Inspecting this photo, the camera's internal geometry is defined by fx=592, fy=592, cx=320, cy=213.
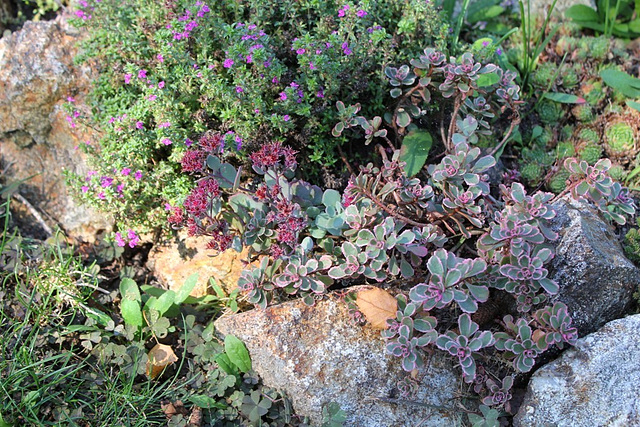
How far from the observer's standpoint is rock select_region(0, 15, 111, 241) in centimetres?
371

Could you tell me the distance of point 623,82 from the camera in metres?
3.85

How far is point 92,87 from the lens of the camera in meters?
3.68

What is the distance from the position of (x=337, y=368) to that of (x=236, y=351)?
1.62ft

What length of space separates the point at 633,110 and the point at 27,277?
12.8 ft

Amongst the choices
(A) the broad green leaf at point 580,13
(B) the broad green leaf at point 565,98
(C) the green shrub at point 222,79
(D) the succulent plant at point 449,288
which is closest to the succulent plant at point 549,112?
(B) the broad green leaf at point 565,98

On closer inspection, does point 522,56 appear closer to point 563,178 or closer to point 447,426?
point 563,178

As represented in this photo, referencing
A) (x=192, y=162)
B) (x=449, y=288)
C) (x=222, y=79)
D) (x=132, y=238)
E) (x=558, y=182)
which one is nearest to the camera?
(x=449, y=288)

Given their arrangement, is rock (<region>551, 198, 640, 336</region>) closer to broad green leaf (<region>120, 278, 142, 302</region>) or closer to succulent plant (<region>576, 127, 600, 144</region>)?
succulent plant (<region>576, 127, 600, 144</region>)

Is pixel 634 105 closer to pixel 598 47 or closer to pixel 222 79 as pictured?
pixel 598 47

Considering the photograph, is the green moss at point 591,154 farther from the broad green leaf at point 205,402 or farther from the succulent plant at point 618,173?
the broad green leaf at point 205,402

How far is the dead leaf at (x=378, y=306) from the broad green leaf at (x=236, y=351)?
0.59m

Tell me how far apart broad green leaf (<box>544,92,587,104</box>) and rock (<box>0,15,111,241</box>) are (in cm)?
294

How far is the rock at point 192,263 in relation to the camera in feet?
10.8

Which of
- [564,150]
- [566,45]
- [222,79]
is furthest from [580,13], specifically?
[222,79]
